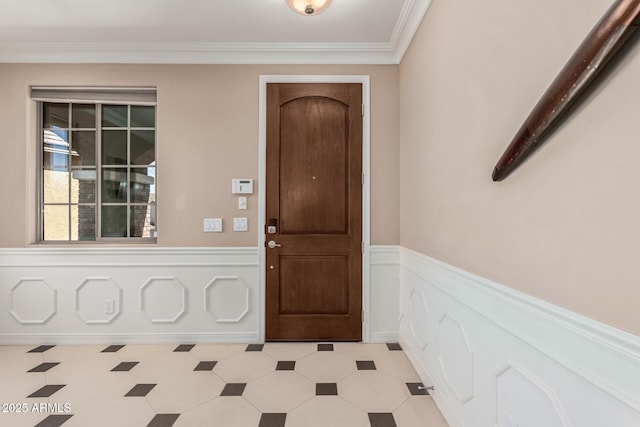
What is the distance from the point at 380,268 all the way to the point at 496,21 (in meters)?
2.00

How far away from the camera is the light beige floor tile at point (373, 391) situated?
A: 74.9 inches

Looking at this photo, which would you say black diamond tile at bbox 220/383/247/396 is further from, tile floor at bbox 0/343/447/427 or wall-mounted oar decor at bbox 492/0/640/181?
wall-mounted oar decor at bbox 492/0/640/181

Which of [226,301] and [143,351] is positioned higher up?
[226,301]

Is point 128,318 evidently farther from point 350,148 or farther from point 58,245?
point 350,148

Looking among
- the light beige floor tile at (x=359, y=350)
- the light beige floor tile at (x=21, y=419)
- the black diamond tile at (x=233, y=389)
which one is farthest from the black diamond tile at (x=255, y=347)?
the light beige floor tile at (x=21, y=419)

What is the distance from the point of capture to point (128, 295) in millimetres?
2781

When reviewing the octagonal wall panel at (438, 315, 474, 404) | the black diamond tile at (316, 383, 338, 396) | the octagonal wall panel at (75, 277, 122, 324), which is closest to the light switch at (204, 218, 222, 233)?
the octagonal wall panel at (75, 277, 122, 324)

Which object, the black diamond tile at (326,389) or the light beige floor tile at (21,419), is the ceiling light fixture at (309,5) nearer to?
the black diamond tile at (326,389)

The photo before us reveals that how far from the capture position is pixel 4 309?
9.02 feet

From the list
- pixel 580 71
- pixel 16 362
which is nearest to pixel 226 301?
pixel 16 362

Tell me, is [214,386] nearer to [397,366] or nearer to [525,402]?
[397,366]

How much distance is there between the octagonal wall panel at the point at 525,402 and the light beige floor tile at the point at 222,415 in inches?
49.6

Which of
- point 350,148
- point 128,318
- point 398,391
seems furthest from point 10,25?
point 398,391

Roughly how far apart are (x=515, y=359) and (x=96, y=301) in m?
3.17
